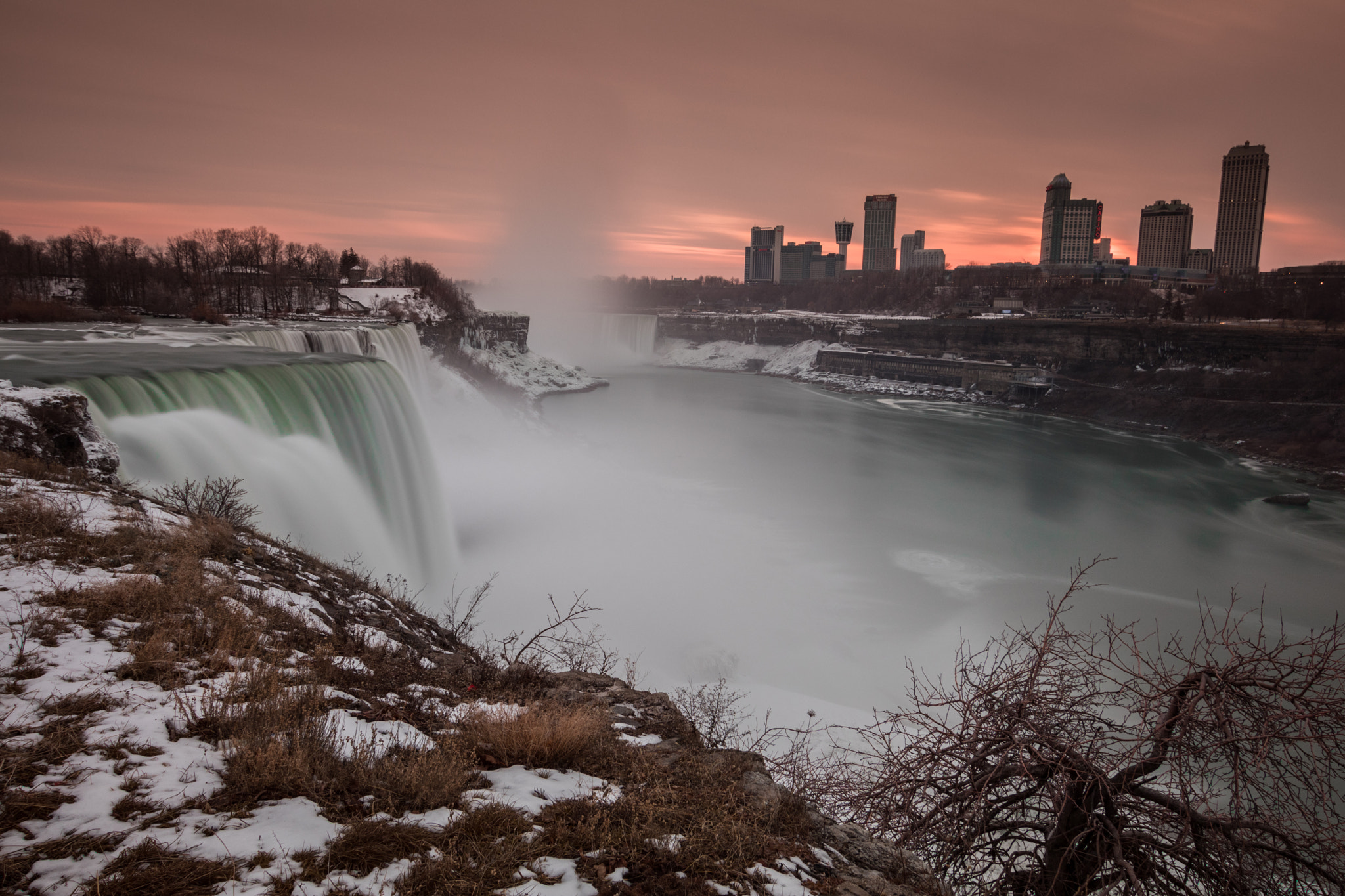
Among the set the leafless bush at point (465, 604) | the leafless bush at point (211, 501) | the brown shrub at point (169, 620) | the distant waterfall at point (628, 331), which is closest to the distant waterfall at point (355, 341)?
the leafless bush at point (465, 604)

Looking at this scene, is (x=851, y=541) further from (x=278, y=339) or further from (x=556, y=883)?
(x=278, y=339)

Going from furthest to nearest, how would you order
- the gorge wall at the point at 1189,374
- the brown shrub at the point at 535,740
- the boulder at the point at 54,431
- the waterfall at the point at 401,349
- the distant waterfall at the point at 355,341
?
the gorge wall at the point at 1189,374, the waterfall at the point at 401,349, the distant waterfall at the point at 355,341, the boulder at the point at 54,431, the brown shrub at the point at 535,740

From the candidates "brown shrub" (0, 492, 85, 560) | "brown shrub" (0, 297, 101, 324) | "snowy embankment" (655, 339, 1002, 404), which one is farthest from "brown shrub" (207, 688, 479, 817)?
"snowy embankment" (655, 339, 1002, 404)

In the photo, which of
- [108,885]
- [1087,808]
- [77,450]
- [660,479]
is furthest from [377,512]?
[660,479]

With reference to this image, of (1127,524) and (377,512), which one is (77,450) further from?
(1127,524)

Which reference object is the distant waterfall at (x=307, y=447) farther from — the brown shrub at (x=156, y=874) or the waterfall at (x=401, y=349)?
the waterfall at (x=401, y=349)
